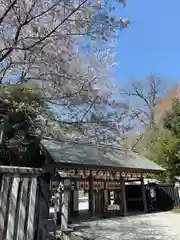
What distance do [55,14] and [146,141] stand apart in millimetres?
16254

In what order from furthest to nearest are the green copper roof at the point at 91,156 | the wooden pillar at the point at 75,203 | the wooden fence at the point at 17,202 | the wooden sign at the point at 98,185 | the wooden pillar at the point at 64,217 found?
the wooden pillar at the point at 75,203
the wooden sign at the point at 98,185
the green copper roof at the point at 91,156
the wooden pillar at the point at 64,217
the wooden fence at the point at 17,202

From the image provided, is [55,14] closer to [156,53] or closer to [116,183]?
[156,53]

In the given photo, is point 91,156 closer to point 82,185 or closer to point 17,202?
point 82,185

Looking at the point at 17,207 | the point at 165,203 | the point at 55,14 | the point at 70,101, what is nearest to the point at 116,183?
the point at 165,203

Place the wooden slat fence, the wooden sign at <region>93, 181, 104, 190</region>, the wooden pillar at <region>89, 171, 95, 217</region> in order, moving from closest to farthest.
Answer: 1. the wooden pillar at <region>89, 171, 95, 217</region>
2. the wooden sign at <region>93, 181, 104, 190</region>
3. the wooden slat fence

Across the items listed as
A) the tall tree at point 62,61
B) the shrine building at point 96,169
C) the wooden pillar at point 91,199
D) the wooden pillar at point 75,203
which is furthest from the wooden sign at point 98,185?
the tall tree at point 62,61

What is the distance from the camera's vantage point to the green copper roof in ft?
25.3

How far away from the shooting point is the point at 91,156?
917 cm

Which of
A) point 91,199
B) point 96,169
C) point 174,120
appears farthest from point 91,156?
point 174,120

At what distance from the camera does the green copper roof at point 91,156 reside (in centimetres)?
772

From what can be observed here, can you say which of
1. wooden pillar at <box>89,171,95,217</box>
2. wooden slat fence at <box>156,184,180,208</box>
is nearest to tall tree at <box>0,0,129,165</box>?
wooden pillar at <box>89,171,95,217</box>

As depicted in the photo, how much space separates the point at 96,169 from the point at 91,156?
68 centimetres

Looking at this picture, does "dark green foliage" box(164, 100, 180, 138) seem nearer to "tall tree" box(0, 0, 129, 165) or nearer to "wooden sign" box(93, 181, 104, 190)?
"wooden sign" box(93, 181, 104, 190)

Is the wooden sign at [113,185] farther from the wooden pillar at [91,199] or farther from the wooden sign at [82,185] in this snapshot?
the wooden pillar at [91,199]
